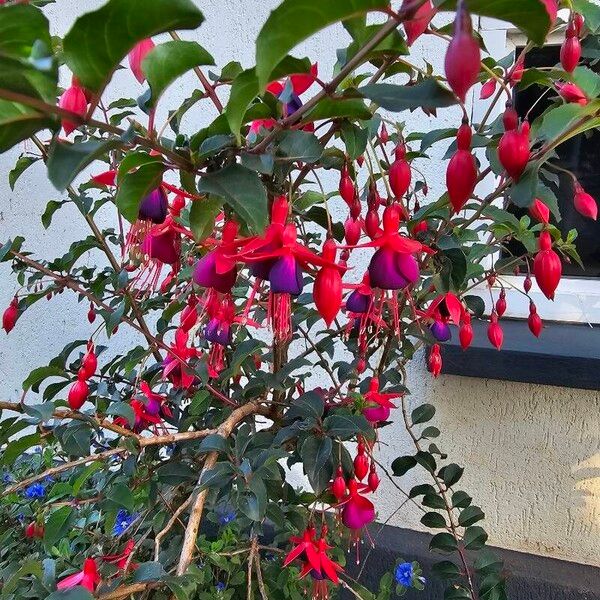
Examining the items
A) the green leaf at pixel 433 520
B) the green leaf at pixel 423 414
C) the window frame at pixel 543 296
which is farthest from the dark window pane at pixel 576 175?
the green leaf at pixel 433 520

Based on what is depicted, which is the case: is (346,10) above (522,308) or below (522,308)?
above

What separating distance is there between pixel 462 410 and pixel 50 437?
779 millimetres

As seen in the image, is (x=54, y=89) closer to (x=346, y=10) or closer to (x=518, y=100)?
(x=346, y=10)

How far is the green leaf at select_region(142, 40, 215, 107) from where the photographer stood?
30cm

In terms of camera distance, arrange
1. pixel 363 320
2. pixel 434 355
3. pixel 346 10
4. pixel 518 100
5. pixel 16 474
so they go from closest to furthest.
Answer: pixel 346 10 < pixel 363 320 < pixel 434 355 < pixel 518 100 < pixel 16 474

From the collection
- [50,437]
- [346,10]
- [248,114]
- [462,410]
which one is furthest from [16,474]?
[346,10]

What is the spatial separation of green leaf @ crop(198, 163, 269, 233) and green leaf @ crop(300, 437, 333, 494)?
0.31m

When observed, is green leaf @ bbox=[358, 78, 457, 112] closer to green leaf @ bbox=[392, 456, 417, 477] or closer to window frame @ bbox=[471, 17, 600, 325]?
green leaf @ bbox=[392, 456, 417, 477]

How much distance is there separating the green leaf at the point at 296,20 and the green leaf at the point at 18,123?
0.33ft

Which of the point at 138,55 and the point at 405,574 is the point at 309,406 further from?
the point at 405,574

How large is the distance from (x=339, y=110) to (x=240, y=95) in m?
0.07

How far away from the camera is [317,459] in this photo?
0.55 meters

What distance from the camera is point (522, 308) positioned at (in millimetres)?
1065

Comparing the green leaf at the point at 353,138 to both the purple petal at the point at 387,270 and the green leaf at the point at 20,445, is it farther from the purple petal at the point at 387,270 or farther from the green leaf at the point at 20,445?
the green leaf at the point at 20,445
